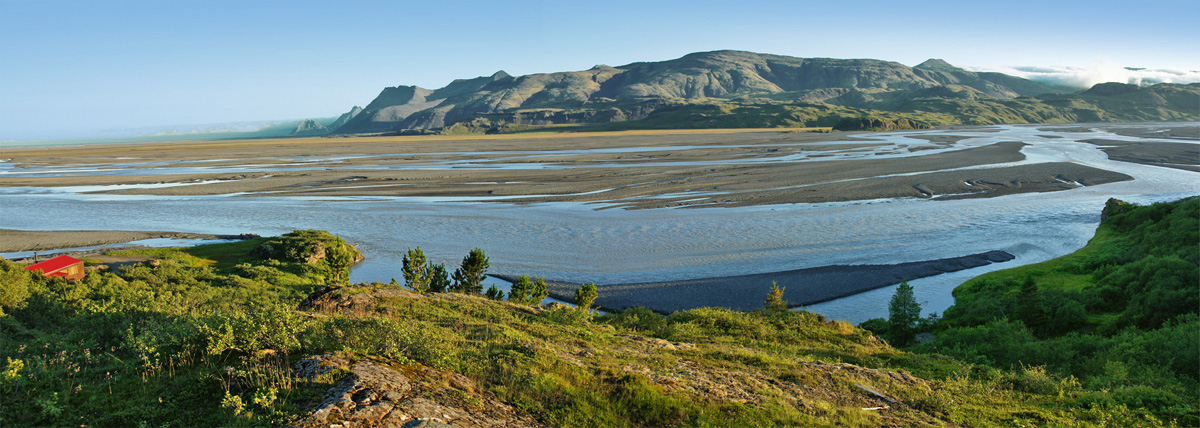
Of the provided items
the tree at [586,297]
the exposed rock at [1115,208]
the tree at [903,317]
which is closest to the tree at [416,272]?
the tree at [586,297]

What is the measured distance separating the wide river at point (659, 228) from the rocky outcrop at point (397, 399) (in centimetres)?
2293

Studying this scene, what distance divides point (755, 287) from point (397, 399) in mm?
25588

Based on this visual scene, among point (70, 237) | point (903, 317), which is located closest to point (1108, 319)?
point (903, 317)

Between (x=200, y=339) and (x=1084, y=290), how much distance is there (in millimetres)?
32186

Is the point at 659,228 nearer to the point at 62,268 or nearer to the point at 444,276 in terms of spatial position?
the point at 444,276

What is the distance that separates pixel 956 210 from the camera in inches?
2007

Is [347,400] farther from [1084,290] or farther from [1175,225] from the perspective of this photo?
[1175,225]

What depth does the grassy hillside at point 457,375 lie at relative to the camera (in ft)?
27.0

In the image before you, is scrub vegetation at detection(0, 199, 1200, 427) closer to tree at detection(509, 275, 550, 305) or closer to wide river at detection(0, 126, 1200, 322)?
tree at detection(509, 275, 550, 305)

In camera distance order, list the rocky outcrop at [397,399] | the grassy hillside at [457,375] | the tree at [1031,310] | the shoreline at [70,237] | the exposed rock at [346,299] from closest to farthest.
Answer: the rocky outcrop at [397,399] → the grassy hillside at [457,375] → the exposed rock at [346,299] → the tree at [1031,310] → the shoreline at [70,237]

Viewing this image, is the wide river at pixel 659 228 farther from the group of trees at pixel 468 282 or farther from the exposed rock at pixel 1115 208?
the group of trees at pixel 468 282

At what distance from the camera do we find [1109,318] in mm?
22984

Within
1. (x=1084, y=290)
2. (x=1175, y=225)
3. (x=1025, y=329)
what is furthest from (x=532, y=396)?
(x=1175, y=225)

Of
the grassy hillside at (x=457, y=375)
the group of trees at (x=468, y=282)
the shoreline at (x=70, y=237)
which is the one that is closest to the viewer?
the grassy hillside at (x=457, y=375)
